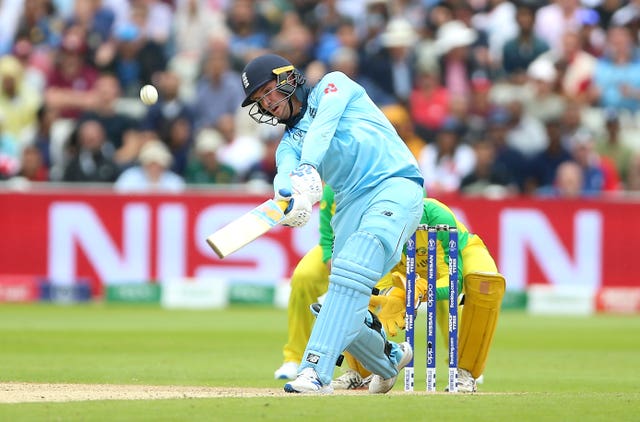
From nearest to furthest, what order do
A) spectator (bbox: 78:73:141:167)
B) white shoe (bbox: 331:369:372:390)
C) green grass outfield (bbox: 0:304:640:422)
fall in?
1. green grass outfield (bbox: 0:304:640:422)
2. white shoe (bbox: 331:369:372:390)
3. spectator (bbox: 78:73:141:167)

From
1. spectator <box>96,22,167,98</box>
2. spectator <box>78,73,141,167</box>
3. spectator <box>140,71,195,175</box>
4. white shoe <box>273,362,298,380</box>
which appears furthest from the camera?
spectator <box>96,22,167,98</box>

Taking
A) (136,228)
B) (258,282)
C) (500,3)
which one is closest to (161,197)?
(136,228)

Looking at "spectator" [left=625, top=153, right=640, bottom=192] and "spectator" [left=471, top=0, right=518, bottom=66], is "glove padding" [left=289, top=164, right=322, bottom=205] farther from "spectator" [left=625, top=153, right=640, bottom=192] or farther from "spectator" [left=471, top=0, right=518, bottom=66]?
"spectator" [left=471, top=0, right=518, bottom=66]

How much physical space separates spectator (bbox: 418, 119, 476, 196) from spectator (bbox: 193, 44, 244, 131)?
2.72m

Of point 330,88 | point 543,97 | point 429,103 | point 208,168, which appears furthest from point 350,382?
point 543,97

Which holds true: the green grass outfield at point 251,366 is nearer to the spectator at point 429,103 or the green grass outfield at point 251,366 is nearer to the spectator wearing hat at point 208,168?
the spectator wearing hat at point 208,168

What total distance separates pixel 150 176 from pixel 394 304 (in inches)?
341

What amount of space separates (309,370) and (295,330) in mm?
2132

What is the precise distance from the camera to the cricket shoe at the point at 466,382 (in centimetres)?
818

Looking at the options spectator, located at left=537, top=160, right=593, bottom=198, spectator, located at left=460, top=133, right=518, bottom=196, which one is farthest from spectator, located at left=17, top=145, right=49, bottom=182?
spectator, located at left=537, top=160, right=593, bottom=198

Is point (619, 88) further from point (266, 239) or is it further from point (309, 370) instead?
point (309, 370)

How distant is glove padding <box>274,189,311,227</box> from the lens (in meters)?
6.98

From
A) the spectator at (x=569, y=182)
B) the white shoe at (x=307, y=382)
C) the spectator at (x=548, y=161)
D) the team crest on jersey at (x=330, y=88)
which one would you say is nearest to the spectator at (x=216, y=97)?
the spectator at (x=548, y=161)

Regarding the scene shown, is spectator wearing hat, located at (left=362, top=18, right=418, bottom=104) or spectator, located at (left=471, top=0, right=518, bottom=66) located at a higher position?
spectator, located at (left=471, top=0, right=518, bottom=66)
